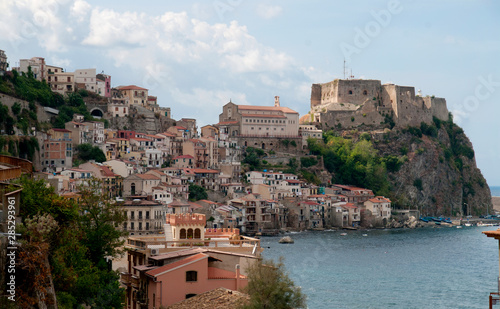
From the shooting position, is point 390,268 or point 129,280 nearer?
point 129,280

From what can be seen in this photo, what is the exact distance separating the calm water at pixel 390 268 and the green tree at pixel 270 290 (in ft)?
86.0

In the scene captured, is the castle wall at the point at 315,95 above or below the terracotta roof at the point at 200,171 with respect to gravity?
above

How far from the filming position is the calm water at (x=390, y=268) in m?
53.5

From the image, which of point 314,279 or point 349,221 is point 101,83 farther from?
point 314,279

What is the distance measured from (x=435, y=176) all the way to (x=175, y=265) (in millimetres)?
109231

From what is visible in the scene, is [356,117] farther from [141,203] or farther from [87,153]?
[141,203]

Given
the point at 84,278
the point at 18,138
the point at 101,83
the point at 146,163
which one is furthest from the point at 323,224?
the point at 84,278

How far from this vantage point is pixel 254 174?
107 meters

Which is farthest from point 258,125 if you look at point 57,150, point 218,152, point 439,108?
point 439,108

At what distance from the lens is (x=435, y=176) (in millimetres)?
129875

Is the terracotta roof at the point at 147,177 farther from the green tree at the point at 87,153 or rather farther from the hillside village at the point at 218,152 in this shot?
the green tree at the point at 87,153

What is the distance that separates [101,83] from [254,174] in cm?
2304

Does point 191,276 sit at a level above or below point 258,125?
below

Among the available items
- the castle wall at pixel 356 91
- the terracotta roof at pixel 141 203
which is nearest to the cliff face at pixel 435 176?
the castle wall at pixel 356 91
